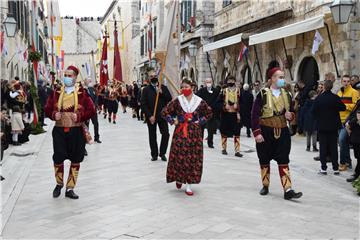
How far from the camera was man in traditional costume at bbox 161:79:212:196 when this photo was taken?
6.91m

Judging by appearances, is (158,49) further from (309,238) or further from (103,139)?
(103,139)

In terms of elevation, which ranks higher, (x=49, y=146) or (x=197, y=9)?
(x=197, y=9)

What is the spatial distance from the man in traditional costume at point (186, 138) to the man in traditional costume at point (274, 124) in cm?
76

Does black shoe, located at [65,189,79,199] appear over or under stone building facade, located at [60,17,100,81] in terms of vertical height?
under

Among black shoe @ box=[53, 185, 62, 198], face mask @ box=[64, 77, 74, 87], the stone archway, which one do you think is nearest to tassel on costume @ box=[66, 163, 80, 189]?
black shoe @ box=[53, 185, 62, 198]

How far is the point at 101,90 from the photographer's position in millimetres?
24953

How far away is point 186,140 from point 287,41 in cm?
1174

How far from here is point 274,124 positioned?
673cm

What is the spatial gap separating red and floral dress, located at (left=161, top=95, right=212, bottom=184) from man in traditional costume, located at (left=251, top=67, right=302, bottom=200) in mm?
765

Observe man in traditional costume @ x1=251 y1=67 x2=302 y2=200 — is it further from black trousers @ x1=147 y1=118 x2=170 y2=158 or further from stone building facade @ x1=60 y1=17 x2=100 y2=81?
stone building facade @ x1=60 y1=17 x2=100 y2=81

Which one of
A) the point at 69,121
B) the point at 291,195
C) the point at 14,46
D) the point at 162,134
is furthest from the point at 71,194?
the point at 14,46

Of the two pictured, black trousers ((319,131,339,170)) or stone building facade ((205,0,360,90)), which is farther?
stone building facade ((205,0,360,90))

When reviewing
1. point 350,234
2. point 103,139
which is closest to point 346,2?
point 103,139

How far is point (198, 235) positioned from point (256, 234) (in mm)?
576
